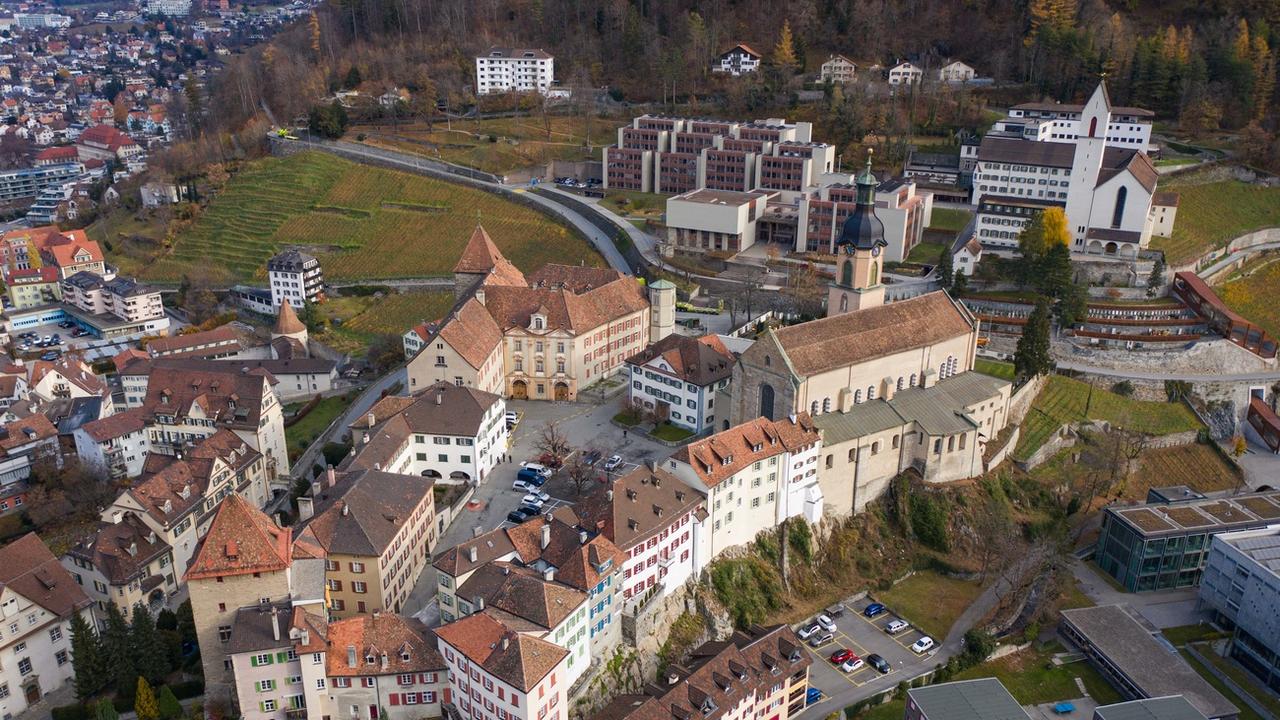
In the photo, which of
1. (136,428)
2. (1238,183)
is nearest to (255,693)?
(136,428)

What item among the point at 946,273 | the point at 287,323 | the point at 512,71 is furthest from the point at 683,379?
the point at 512,71

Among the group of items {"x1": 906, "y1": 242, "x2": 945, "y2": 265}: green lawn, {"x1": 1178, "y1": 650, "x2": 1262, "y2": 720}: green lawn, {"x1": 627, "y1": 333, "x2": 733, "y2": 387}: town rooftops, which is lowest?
{"x1": 1178, "y1": 650, "x2": 1262, "y2": 720}: green lawn

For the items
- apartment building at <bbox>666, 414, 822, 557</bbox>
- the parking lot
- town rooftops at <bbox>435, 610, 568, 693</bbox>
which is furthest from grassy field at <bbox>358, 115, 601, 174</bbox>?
town rooftops at <bbox>435, 610, 568, 693</bbox>

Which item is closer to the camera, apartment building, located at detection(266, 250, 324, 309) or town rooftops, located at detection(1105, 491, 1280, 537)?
town rooftops, located at detection(1105, 491, 1280, 537)

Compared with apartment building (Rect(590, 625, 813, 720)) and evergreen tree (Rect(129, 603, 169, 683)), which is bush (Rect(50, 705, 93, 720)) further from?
apartment building (Rect(590, 625, 813, 720))

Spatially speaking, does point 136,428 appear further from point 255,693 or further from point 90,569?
point 255,693
